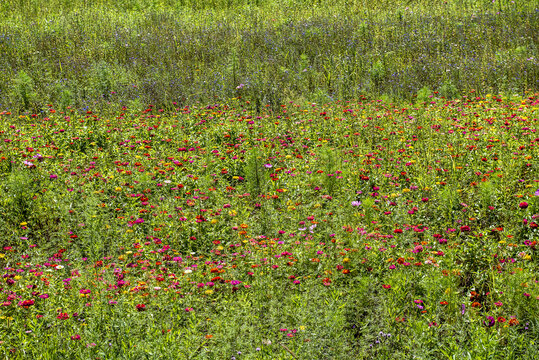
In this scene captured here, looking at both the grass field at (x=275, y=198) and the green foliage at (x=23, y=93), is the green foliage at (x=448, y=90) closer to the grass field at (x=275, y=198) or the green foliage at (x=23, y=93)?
the grass field at (x=275, y=198)

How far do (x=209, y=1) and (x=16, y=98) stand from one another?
26.1ft

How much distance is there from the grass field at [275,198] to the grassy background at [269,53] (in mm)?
62

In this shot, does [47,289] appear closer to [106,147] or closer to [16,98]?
[106,147]

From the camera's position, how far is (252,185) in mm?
5367

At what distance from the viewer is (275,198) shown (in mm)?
5105

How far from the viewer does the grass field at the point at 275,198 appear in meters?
3.25

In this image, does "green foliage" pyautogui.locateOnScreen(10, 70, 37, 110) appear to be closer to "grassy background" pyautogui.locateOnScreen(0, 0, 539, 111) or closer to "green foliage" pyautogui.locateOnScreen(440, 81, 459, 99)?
"grassy background" pyautogui.locateOnScreen(0, 0, 539, 111)

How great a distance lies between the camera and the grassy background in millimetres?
8516

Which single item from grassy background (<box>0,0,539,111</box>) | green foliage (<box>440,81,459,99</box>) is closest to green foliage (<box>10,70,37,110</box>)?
grassy background (<box>0,0,539,111</box>)

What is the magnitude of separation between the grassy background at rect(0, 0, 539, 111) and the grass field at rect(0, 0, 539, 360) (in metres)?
0.06

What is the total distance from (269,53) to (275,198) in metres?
5.71

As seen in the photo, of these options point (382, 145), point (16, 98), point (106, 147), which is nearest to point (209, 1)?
point (16, 98)

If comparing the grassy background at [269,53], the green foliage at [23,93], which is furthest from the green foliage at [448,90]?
the green foliage at [23,93]

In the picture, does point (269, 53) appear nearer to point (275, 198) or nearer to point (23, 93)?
point (23, 93)
